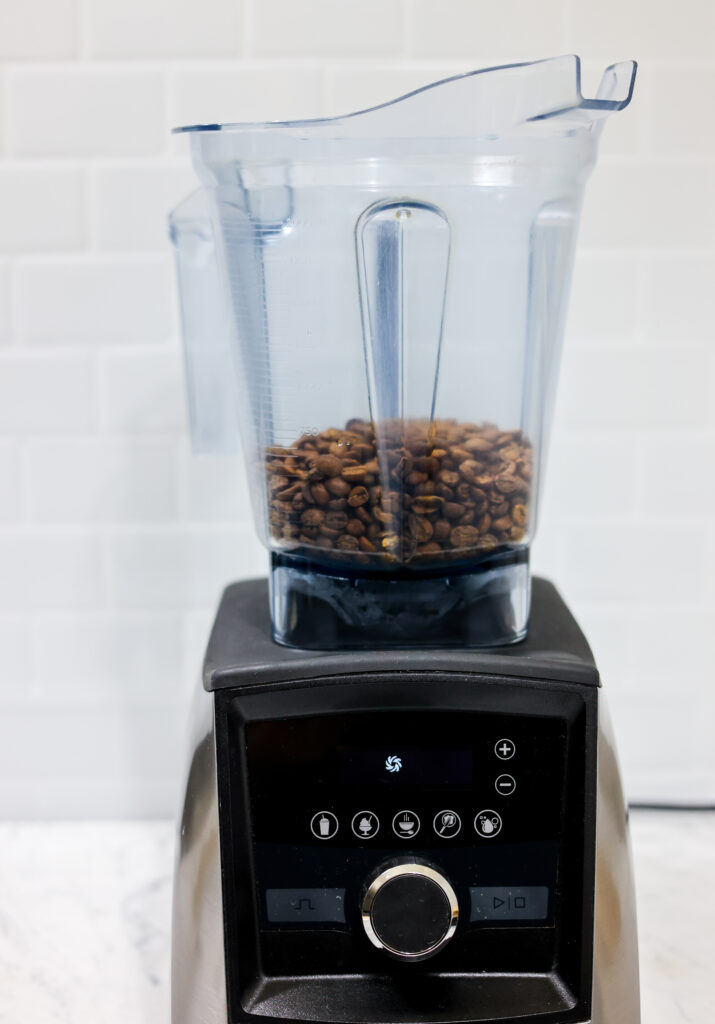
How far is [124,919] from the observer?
825mm

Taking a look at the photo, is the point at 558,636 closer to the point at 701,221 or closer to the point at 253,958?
the point at 253,958

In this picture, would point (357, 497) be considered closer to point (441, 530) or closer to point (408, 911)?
point (441, 530)

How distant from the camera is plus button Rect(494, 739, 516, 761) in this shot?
584 millimetres

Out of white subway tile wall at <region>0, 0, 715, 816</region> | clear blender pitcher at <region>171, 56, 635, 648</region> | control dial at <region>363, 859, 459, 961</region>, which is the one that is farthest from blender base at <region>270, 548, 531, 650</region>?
white subway tile wall at <region>0, 0, 715, 816</region>

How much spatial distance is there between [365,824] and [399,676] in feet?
0.30

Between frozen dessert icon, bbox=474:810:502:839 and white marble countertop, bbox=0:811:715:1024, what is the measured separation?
0.24 m

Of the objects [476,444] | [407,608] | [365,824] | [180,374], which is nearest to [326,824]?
[365,824]

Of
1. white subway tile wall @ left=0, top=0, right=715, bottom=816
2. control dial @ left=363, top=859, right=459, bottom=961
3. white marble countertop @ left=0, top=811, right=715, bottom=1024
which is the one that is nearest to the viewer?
control dial @ left=363, top=859, right=459, bottom=961

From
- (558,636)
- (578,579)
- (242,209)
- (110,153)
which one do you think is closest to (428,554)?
(558,636)

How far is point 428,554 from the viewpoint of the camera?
1.98 ft

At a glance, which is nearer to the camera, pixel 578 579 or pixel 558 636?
pixel 558 636

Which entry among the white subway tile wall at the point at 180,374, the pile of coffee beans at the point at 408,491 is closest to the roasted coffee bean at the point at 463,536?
the pile of coffee beans at the point at 408,491

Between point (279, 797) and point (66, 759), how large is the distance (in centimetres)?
45

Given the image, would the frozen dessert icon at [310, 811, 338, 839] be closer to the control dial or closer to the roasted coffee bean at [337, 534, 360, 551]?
the control dial
